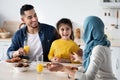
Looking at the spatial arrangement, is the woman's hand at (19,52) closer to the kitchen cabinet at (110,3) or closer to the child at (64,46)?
the child at (64,46)

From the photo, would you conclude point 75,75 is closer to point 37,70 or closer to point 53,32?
point 37,70

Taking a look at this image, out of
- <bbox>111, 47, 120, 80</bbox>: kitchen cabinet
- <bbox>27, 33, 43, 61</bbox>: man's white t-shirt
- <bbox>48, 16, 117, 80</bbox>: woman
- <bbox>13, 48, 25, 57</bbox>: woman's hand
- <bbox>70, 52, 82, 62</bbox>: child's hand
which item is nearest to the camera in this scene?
<bbox>48, 16, 117, 80</bbox>: woman

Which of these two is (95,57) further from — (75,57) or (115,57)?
(115,57)

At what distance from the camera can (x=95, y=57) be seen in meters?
2.29

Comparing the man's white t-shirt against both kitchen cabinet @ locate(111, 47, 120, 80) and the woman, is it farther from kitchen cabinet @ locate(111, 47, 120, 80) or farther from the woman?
kitchen cabinet @ locate(111, 47, 120, 80)

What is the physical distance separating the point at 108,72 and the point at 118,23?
7.75 feet

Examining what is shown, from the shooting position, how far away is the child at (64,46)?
307 centimetres

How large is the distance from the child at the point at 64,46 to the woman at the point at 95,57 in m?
0.50

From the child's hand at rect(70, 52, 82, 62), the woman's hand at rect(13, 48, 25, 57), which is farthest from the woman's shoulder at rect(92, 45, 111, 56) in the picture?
the woman's hand at rect(13, 48, 25, 57)

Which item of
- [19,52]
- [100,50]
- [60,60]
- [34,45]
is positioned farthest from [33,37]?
[100,50]

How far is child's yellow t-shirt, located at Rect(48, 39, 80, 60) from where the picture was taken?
3.07 m

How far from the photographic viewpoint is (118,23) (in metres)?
4.66

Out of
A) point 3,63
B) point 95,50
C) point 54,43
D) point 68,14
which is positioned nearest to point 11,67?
point 3,63

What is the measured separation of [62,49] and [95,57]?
0.87 meters
